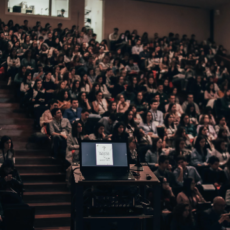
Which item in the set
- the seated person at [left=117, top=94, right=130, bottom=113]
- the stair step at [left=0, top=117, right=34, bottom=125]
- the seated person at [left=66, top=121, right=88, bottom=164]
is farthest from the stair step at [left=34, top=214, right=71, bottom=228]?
the seated person at [left=117, top=94, right=130, bottom=113]

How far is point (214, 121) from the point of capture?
726 cm

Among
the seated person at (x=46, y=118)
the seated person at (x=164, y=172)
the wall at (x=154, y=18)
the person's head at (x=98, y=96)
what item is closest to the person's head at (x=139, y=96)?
the person's head at (x=98, y=96)

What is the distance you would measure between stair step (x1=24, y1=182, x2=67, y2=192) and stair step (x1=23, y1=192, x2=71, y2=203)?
0.33 feet

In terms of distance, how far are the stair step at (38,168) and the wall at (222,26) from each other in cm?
884

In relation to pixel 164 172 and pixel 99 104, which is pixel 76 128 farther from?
pixel 99 104

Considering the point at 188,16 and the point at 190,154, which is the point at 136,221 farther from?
the point at 188,16

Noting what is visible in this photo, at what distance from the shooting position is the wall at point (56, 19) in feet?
37.2

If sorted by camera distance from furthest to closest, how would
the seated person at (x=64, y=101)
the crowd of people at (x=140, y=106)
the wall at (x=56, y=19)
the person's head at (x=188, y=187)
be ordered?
the wall at (x=56, y=19)
the seated person at (x=64, y=101)
the crowd of people at (x=140, y=106)
the person's head at (x=188, y=187)

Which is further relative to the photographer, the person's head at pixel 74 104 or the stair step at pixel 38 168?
the person's head at pixel 74 104

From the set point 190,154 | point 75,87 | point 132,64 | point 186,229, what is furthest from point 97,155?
point 132,64

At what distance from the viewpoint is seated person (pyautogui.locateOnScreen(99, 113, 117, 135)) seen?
235 inches

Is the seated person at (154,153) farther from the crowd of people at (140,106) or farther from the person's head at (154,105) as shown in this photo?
the person's head at (154,105)

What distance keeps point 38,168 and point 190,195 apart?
2158mm

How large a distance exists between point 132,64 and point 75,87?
288 centimetres
